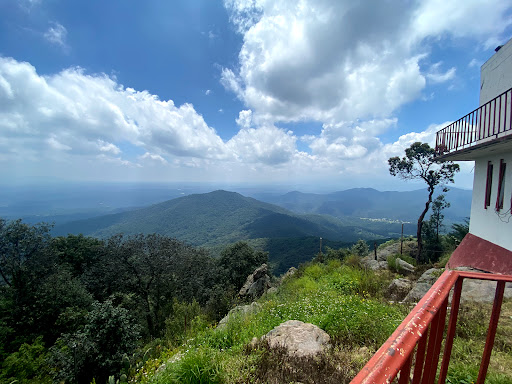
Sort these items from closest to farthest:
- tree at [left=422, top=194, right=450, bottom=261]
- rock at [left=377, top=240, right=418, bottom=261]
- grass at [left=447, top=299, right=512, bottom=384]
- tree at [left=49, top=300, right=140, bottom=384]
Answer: grass at [left=447, top=299, right=512, bottom=384]
tree at [left=49, top=300, right=140, bottom=384]
tree at [left=422, top=194, right=450, bottom=261]
rock at [left=377, top=240, right=418, bottom=261]

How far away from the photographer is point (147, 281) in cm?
2238

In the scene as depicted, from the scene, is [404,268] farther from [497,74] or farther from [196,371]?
[196,371]

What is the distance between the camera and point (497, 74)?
7.35m

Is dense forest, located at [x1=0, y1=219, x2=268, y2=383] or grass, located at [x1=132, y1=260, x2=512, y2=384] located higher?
grass, located at [x1=132, y1=260, x2=512, y2=384]

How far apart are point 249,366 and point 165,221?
20252cm

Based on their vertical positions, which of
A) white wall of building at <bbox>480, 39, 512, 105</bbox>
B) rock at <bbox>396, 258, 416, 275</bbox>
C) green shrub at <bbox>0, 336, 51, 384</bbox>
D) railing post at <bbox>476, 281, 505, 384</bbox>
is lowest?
green shrub at <bbox>0, 336, 51, 384</bbox>

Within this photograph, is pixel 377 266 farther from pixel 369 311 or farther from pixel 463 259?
pixel 369 311

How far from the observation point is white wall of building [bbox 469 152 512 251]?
6695 mm

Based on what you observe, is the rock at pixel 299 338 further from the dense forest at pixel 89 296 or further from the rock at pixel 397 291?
the dense forest at pixel 89 296

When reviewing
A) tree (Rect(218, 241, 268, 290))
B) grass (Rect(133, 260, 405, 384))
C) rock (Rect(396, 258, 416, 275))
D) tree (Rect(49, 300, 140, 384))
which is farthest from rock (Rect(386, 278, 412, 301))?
tree (Rect(218, 241, 268, 290))

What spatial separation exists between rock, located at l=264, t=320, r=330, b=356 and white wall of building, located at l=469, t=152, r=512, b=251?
6.75 m

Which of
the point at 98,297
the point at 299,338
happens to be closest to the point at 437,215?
the point at 299,338

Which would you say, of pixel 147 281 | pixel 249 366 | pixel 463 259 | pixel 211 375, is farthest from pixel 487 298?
pixel 147 281

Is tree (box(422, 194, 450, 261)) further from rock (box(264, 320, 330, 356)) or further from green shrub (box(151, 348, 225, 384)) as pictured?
green shrub (box(151, 348, 225, 384))
